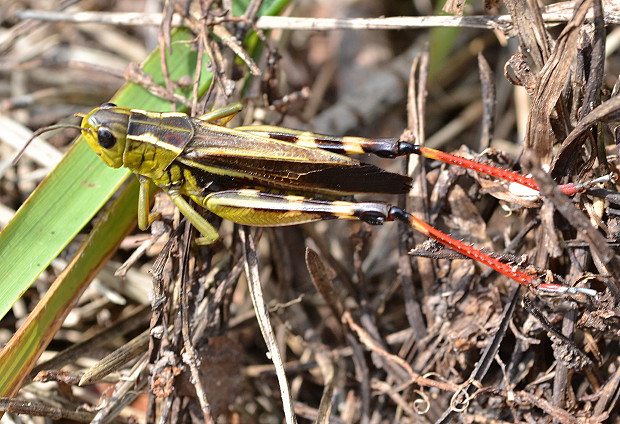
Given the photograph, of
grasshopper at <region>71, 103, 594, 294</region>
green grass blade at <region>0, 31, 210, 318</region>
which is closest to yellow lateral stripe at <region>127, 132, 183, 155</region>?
grasshopper at <region>71, 103, 594, 294</region>

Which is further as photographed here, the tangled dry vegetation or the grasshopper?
the grasshopper

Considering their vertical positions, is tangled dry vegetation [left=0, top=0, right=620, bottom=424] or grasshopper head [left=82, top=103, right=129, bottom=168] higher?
grasshopper head [left=82, top=103, right=129, bottom=168]

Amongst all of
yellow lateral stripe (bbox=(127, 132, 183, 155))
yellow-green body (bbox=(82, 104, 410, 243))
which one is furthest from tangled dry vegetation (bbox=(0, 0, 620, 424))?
yellow lateral stripe (bbox=(127, 132, 183, 155))

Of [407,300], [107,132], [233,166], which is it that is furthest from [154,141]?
[407,300]

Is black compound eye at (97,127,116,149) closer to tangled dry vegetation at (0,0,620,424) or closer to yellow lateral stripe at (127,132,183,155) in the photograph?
yellow lateral stripe at (127,132,183,155)

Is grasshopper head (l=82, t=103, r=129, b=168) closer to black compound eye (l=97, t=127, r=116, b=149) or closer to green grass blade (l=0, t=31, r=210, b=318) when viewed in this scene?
black compound eye (l=97, t=127, r=116, b=149)

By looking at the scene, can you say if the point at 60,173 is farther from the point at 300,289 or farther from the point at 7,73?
the point at 7,73

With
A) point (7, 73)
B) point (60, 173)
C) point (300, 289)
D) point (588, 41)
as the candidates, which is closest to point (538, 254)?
point (588, 41)

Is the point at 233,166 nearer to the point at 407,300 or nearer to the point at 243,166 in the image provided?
the point at 243,166

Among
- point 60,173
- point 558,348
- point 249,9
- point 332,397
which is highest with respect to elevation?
point 249,9
